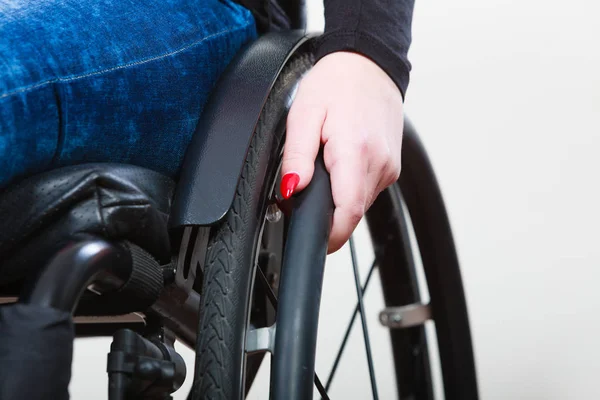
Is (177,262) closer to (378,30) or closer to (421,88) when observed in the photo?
(378,30)

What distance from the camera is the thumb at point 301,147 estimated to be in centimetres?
47

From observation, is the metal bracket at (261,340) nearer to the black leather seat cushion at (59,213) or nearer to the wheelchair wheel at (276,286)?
the wheelchair wheel at (276,286)

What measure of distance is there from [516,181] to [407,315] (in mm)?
542

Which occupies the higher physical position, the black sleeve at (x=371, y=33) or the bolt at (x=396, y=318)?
the black sleeve at (x=371, y=33)

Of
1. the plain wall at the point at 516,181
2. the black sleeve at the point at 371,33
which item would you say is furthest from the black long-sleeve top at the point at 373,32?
the plain wall at the point at 516,181

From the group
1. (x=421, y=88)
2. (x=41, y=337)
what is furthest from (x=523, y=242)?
(x=41, y=337)

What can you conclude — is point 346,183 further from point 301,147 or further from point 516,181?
point 516,181

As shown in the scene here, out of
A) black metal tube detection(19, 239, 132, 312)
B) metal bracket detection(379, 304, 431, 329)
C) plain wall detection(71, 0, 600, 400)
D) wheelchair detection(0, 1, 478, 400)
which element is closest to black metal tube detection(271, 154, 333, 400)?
wheelchair detection(0, 1, 478, 400)

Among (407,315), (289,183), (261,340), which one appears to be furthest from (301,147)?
(407,315)

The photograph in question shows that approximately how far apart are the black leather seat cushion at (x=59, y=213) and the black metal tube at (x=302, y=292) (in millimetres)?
101

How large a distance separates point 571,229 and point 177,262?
3.20 feet

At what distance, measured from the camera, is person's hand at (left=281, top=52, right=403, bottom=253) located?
18.5 inches

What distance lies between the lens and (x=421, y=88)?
146cm

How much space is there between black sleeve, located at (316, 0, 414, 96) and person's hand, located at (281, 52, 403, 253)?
1cm
